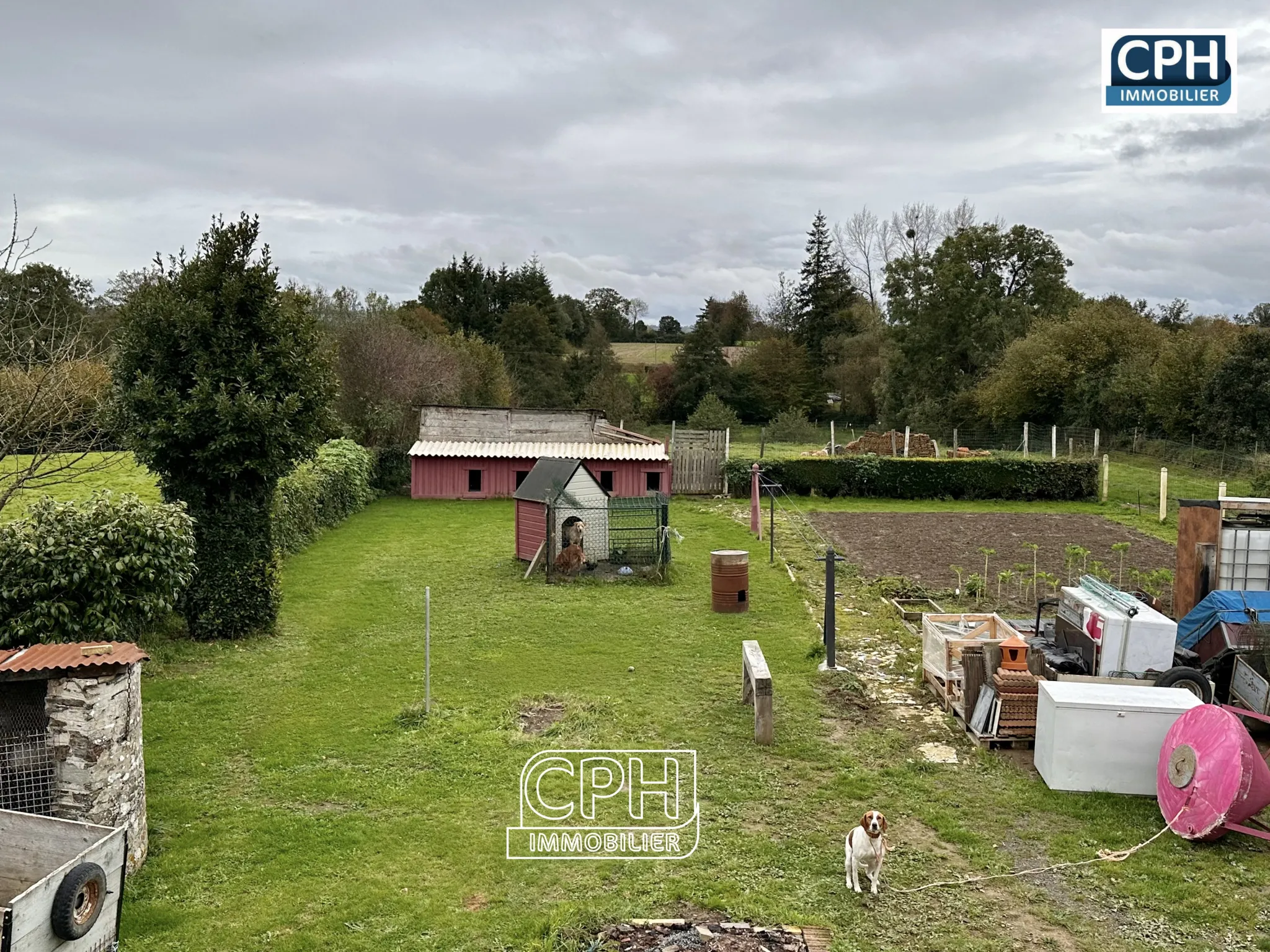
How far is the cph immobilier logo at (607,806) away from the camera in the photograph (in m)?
7.41

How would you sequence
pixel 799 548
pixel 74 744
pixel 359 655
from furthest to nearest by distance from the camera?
pixel 799 548, pixel 359 655, pixel 74 744

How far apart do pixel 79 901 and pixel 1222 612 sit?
442 inches

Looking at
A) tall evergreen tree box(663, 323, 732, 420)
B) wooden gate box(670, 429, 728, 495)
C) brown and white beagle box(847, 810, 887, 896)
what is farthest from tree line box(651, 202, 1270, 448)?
brown and white beagle box(847, 810, 887, 896)

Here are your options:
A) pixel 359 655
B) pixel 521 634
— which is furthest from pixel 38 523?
pixel 521 634

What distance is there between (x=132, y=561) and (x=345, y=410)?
2425 cm

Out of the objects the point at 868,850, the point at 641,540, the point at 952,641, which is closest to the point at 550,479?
the point at 641,540

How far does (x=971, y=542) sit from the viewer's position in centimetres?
2220

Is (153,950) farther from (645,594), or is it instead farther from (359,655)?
(645,594)

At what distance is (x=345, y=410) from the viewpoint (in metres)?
34.0

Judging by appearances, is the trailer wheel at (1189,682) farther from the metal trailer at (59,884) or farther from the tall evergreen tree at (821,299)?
the tall evergreen tree at (821,299)

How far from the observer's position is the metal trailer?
16.7ft

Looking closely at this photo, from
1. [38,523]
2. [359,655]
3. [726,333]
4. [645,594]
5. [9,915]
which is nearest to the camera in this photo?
[9,915]

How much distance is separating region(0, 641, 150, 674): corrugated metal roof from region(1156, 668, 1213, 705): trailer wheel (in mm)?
9632

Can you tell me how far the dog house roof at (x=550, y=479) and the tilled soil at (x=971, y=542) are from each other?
631 cm
